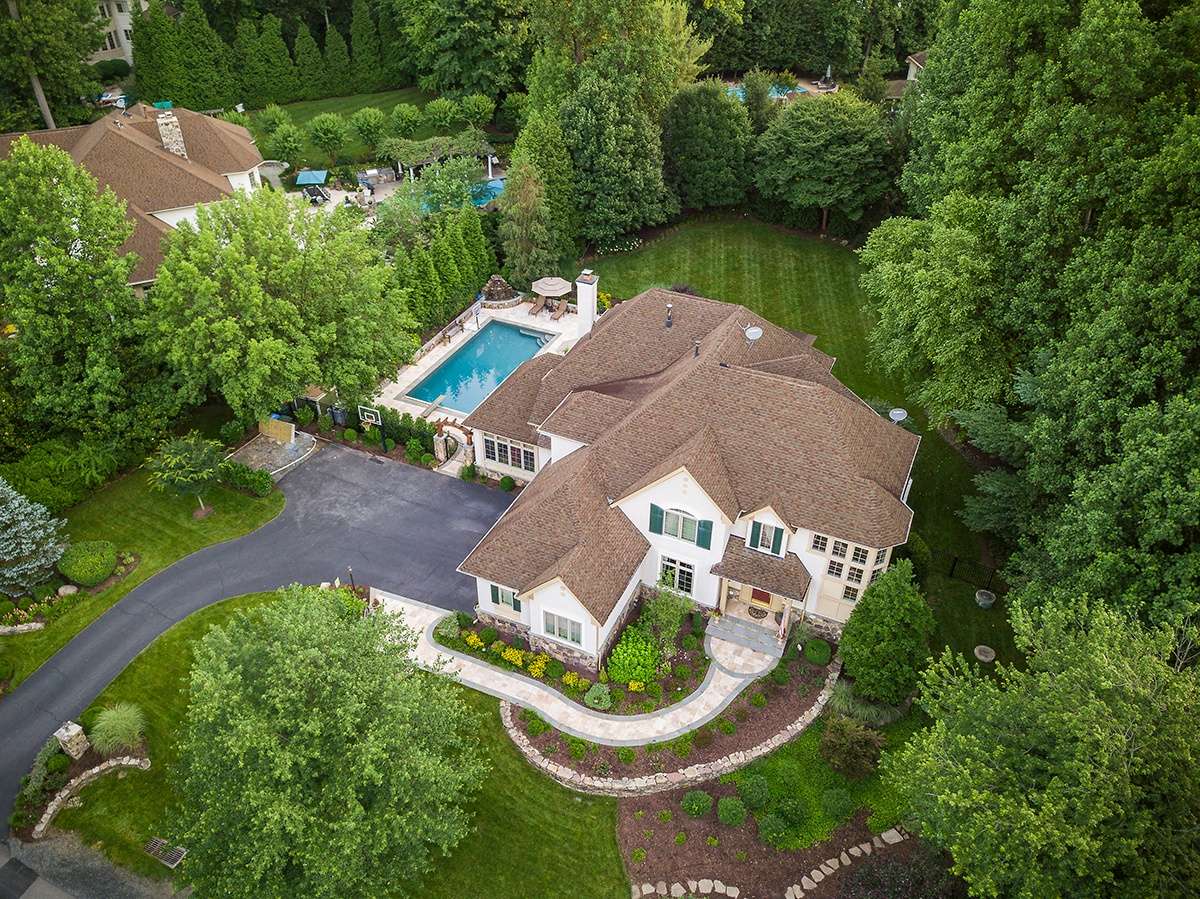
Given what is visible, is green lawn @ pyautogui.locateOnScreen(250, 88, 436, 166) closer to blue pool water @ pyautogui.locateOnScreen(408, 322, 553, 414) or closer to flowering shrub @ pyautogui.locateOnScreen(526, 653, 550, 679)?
blue pool water @ pyautogui.locateOnScreen(408, 322, 553, 414)

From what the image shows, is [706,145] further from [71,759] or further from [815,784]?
[71,759]

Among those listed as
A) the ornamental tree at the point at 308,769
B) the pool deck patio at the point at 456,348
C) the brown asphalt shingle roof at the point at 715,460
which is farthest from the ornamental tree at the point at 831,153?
the ornamental tree at the point at 308,769

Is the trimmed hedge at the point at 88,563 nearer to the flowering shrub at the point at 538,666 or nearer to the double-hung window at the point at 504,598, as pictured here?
the double-hung window at the point at 504,598

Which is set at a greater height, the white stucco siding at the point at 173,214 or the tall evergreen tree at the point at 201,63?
the tall evergreen tree at the point at 201,63

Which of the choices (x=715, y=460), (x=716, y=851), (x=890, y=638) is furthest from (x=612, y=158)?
(x=716, y=851)

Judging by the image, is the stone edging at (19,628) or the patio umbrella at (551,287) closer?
the stone edging at (19,628)

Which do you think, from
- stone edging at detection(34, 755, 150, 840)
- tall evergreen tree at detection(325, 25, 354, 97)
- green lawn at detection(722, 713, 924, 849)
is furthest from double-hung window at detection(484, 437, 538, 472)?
tall evergreen tree at detection(325, 25, 354, 97)
